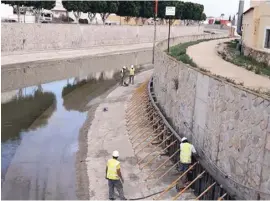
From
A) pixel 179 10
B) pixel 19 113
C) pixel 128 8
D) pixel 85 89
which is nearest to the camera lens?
pixel 19 113

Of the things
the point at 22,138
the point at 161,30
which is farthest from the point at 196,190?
the point at 161,30

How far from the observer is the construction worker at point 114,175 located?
13789mm

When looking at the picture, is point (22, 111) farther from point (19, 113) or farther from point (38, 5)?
point (38, 5)

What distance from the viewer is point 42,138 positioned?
849 inches

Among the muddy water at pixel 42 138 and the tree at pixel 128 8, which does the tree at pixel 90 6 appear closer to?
the tree at pixel 128 8

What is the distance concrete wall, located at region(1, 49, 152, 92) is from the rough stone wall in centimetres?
1750

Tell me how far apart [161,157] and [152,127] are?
12.4 ft

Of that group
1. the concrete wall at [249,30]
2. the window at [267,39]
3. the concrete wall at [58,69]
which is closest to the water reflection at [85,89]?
the concrete wall at [58,69]

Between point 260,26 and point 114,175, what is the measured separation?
696 inches

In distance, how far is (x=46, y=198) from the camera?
14.8m

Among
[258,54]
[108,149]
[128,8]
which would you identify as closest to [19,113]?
[108,149]

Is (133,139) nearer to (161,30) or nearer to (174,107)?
(174,107)

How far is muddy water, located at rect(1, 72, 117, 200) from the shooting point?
51.6 feet

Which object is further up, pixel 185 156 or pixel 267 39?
pixel 267 39
